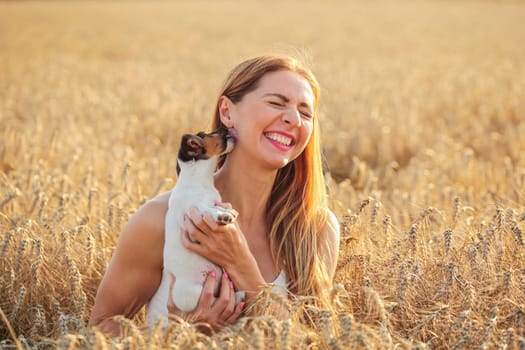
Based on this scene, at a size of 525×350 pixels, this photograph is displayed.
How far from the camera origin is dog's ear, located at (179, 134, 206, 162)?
2705 mm

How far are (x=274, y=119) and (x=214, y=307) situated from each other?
90cm

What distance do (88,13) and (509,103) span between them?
97.7 feet

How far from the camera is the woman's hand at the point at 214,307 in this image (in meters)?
2.76

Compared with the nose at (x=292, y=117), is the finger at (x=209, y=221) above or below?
below

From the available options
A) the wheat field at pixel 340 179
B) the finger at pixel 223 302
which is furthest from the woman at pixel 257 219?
the wheat field at pixel 340 179

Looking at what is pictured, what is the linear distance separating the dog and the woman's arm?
0.39 ft

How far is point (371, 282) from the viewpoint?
328 centimetres

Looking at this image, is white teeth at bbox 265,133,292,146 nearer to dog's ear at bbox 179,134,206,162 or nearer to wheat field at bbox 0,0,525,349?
dog's ear at bbox 179,134,206,162

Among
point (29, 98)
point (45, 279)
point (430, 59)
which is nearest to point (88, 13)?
point (430, 59)

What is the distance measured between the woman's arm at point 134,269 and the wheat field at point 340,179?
0.15m

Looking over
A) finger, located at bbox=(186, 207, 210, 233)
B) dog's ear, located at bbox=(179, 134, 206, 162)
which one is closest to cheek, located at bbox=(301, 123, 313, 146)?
dog's ear, located at bbox=(179, 134, 206, 162)

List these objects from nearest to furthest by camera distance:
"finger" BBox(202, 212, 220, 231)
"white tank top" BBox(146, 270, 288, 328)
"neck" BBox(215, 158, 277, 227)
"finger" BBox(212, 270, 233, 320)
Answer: "finger" BBox(202, 212, 220, 231) < "finger" BBox(212, 270, 233, 320) < "white tank top" BBox(146, 270, 288, 328) < "neck" BBox(215, 158, 277, 227)

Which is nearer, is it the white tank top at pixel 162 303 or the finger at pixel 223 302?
the finger at pixel 223 302

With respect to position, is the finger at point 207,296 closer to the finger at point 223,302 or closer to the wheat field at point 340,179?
the finger at point 223,302
